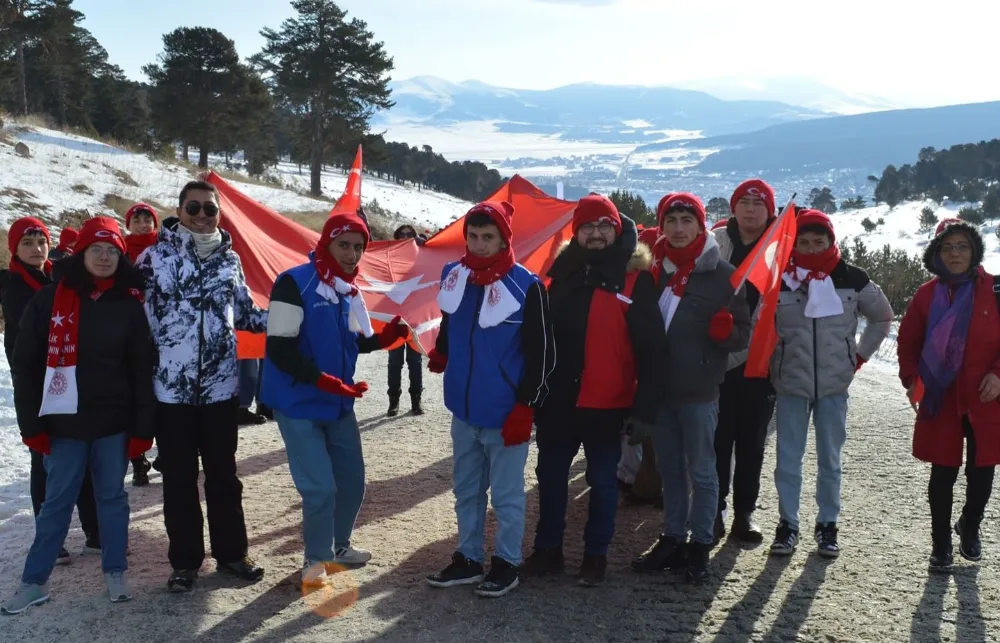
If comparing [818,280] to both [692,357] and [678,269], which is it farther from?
[692,357]

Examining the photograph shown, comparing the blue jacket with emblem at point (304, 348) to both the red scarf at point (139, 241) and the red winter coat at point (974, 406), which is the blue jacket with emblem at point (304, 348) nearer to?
the red scarf at point (139, 241)

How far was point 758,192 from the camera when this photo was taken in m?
5.77

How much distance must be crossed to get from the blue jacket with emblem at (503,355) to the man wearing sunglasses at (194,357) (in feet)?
4.27

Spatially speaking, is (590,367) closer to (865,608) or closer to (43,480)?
(865,608)

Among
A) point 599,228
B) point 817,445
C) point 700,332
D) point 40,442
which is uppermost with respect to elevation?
point 599,228

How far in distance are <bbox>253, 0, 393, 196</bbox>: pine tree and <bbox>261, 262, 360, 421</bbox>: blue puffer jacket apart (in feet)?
126

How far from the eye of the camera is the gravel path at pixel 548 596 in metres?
4.46

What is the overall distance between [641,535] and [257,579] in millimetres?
2640

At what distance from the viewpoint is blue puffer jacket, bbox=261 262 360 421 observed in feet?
15.8

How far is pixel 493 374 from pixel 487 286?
51cm

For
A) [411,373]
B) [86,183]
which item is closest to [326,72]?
[86,183]

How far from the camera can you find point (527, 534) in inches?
238

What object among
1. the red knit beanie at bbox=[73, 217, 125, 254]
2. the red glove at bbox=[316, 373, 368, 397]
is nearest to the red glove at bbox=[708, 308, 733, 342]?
the red glove at bbox=[316, 373, 368, 397]

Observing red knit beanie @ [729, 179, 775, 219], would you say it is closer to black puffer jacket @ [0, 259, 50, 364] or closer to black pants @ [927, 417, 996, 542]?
black pants @ [927, 417, 996, 542]
